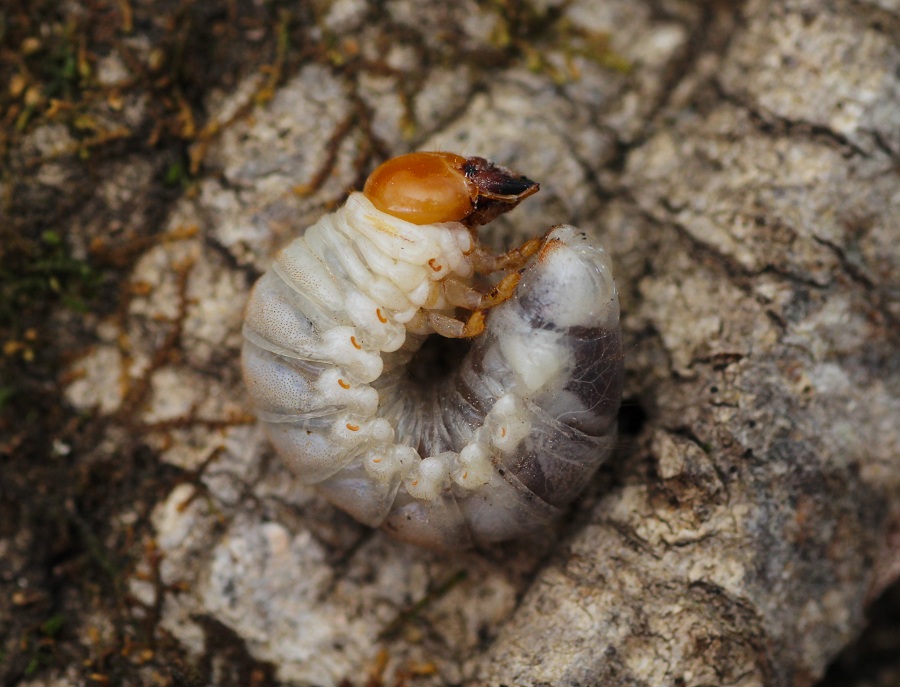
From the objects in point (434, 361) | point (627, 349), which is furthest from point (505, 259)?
point (627, 349)

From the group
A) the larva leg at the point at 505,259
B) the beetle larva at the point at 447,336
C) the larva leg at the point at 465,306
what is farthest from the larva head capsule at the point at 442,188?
the larva leg at the point at 465,306

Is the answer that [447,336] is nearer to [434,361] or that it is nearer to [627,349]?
[434,361]

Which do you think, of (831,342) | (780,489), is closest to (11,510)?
(780,489)

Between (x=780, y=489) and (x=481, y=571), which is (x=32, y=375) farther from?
(x=780, y=489)

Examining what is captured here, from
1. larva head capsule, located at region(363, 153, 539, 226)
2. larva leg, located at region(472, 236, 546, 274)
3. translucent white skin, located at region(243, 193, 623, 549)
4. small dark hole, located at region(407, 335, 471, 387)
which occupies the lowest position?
small dark hole, located at region(407, 335, 471, 387)

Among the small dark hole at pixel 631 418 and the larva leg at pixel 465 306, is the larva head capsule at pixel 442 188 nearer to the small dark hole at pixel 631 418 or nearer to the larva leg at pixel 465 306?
the larva leg at pixel 465 306

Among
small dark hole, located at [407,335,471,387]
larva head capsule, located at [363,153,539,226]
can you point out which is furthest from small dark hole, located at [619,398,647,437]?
larva head capsule, located at [363,153,539,226]

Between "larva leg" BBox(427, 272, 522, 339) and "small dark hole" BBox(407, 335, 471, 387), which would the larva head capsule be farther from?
"small dark hole" BBox(407, 335, 471, 387)
